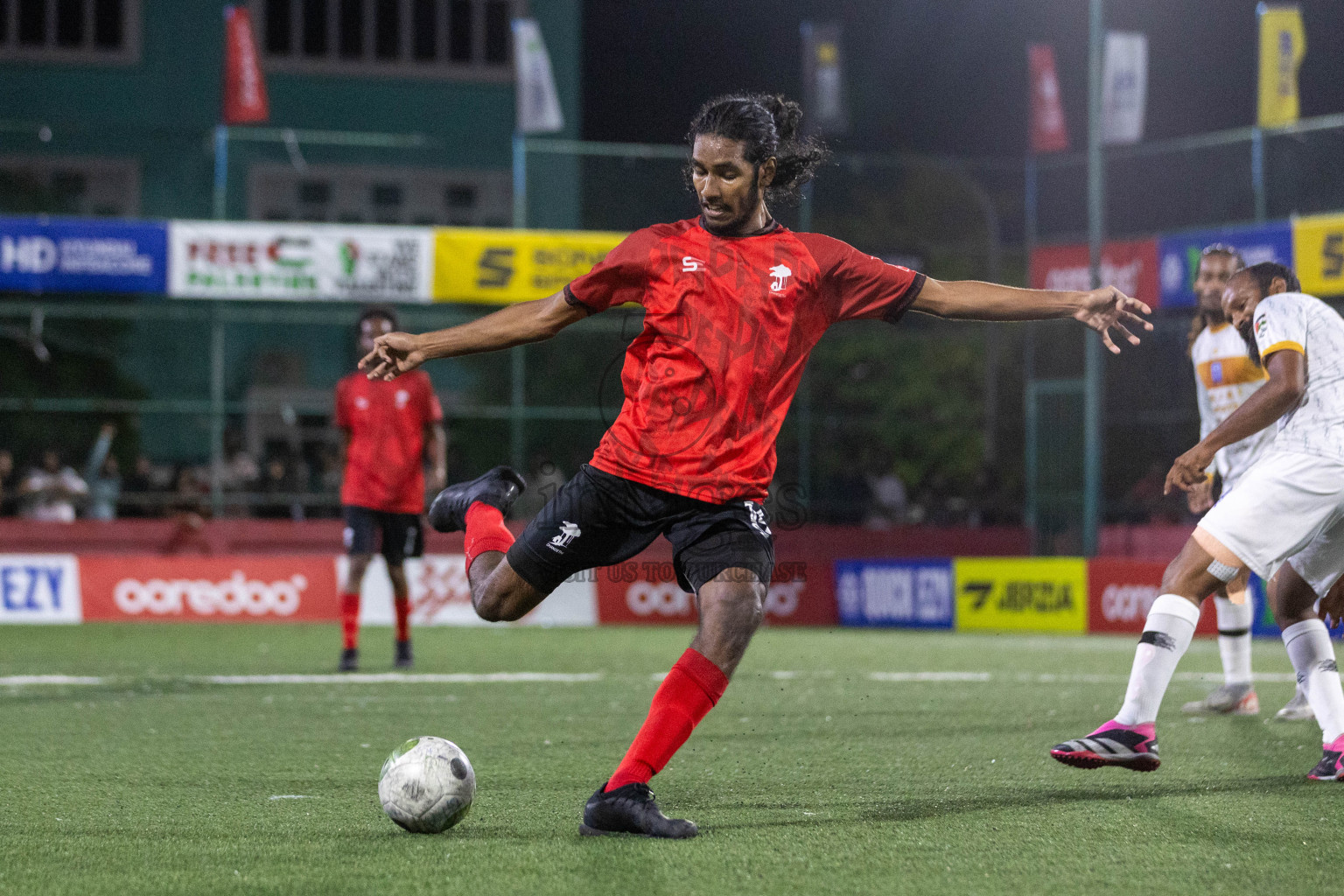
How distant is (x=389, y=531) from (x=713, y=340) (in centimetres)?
660

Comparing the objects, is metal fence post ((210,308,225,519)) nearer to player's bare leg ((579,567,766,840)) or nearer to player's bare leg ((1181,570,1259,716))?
player's bare leg ((1181,570,1259,716))

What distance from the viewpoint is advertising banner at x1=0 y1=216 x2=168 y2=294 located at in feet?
70.0

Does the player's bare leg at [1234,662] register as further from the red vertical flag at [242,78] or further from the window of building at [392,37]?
the window of building at [392,37]

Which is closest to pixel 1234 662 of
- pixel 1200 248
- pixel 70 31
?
pixel 1200 248

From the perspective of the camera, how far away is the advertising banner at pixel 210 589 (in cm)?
1792

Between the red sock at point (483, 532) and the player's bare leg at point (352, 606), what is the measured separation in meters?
5.33

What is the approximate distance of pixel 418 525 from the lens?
436 inches

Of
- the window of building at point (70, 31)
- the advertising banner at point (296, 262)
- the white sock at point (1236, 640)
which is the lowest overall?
the white sock at point (1236, 640)

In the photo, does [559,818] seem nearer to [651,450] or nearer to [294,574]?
[651,450]

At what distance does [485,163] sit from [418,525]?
23.9 metres

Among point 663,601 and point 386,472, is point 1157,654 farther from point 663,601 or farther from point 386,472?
point 663,601

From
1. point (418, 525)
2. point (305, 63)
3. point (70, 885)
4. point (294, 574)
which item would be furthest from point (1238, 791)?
point (305, 63)

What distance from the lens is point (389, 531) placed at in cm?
1113

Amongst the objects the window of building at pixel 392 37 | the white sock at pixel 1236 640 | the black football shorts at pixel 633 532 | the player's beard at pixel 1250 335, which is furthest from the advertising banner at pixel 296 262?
the black football shorts at pixel 633 532
